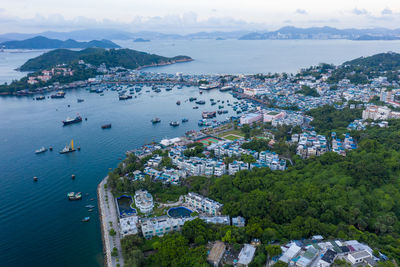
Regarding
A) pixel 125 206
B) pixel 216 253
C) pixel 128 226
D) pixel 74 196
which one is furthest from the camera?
pixel 74 196

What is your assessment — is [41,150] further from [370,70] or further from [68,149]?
[370,70]

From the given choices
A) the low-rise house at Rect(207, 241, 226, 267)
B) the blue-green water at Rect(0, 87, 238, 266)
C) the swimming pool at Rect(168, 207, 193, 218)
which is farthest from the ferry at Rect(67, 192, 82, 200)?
the low-rise house at Rect(207, 241, 226, 267)

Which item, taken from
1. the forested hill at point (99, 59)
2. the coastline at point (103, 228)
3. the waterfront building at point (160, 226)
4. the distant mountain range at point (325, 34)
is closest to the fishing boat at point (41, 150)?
the coastline at point (103, 228)

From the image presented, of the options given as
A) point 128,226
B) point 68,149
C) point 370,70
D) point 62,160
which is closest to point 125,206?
point 128,226

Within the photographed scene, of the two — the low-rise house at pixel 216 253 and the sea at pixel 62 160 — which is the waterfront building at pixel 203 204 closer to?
the low-rise house at pixel 216 253

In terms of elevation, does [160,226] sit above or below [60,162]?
above

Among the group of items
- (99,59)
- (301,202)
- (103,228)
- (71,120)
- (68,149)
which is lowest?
(103,228)
